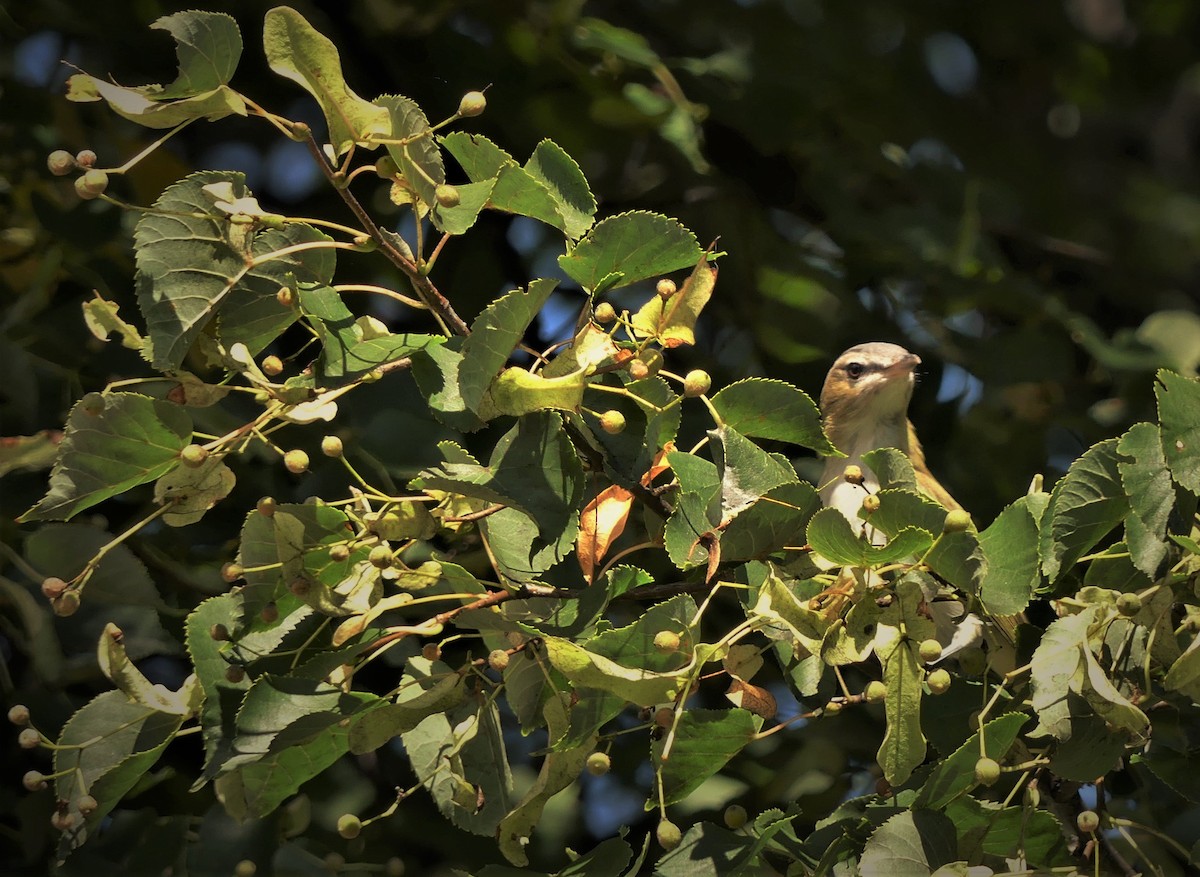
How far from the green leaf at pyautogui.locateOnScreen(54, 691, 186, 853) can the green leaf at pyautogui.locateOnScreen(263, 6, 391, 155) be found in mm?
614

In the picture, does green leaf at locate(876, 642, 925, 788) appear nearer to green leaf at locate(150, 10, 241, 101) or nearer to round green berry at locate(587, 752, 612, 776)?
round green berry at locate(587, 752, 612, 776)

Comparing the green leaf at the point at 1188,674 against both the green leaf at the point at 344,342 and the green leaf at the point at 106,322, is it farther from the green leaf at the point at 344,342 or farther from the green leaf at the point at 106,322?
the green leaf at the point at 106,322

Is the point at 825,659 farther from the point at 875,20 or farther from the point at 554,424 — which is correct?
the point at 875,20

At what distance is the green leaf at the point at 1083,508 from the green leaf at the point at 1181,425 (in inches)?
2.2

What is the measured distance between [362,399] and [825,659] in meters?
0.83

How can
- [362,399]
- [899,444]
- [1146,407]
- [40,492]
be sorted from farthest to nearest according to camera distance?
[899,444] < [1146,407] < [40,492] < [362,399]

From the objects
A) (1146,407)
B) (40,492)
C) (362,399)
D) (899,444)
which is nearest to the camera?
(362,399)

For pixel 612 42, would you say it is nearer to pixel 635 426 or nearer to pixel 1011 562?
pixel 635 426

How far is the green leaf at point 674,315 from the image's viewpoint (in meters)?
1.32

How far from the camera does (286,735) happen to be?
1272 mm

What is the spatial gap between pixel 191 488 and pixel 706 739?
0.52 metres

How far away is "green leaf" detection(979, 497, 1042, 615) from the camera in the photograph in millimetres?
1312

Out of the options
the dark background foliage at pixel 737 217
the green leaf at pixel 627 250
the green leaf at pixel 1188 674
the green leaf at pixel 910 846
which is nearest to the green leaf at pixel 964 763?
the green leaf at pixel 910 846

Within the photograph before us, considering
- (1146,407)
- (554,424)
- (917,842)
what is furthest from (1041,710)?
(1146,407)
